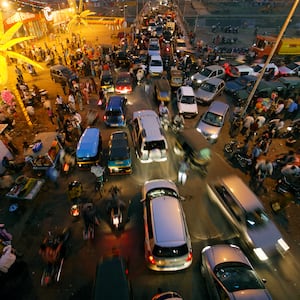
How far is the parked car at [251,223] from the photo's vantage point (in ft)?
26.3

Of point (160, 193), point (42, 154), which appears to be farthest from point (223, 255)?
point (42, 154)

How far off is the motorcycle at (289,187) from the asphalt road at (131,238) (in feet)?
2.13

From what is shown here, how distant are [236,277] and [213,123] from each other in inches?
388

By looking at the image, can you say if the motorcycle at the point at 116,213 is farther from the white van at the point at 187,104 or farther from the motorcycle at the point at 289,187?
the white van at the point at 187,104

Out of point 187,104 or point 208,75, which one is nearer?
point 187,104

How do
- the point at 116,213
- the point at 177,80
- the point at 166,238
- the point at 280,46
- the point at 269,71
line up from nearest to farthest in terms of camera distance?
the point at 166,238, the point at 116,213, the point at 177,80, the point at 269,71, the point at 280,46

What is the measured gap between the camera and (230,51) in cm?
3195

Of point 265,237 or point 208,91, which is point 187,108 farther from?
point 265,237

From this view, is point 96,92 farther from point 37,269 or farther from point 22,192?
point 37,269

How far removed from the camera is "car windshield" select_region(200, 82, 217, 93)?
60.6 feet

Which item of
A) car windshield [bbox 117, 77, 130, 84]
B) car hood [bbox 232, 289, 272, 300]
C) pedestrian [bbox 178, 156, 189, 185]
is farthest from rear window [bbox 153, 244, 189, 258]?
car windshield [bbox 117, 77, 130, 84]

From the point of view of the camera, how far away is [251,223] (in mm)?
8258

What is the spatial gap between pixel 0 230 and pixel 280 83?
2284 centimetres

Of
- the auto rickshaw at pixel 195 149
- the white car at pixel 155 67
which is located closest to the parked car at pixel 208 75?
the white car at pixel 155 67
